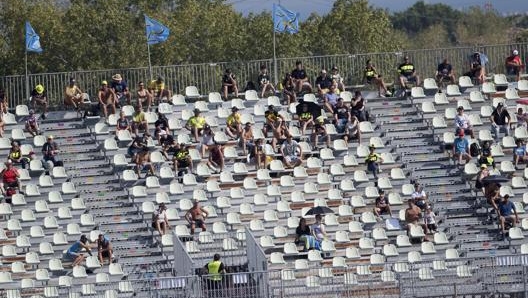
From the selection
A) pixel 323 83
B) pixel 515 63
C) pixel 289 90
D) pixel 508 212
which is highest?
pixel 515 63

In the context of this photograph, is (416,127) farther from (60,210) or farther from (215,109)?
(60,210)

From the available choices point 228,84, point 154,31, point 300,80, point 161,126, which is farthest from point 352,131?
point 154,31

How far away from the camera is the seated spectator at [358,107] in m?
50.8

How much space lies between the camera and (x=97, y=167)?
50.3m

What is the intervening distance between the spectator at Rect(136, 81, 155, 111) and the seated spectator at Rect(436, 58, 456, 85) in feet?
25.9

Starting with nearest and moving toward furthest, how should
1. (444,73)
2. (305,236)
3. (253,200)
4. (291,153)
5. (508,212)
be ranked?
(305,236) < (508,212) < (253,200) < (291,153) < (444,73)

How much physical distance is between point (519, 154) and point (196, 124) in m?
8.38

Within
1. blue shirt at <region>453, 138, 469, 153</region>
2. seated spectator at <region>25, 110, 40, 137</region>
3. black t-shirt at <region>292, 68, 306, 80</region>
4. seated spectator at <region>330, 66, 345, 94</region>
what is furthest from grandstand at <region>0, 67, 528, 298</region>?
black t-shirt at <region>292, 68, 306, 80</region>

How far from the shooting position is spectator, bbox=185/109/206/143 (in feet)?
165

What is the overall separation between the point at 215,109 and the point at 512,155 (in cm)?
803

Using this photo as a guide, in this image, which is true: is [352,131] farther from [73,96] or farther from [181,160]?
[73,96]

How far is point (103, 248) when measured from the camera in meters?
46.2

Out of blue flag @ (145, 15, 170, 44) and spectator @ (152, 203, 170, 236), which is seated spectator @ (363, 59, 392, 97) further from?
spectator @ (152, 203, 170, 236)

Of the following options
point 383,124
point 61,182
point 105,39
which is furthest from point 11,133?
point 105,39
